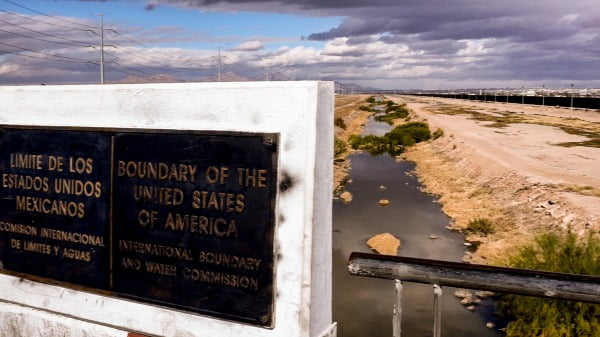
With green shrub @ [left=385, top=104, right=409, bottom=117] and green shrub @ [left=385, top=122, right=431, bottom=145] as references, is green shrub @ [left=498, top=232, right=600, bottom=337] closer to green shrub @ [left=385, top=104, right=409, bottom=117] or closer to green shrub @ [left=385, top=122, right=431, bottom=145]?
green shrub @ [left=385, top=122, right=431, bottom=145]

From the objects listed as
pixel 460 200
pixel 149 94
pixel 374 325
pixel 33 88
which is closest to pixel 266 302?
pixel 149 94

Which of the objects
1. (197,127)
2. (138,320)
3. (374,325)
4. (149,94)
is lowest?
(374,325)

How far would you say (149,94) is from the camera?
341 centimetres

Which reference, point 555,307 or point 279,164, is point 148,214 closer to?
point 279,164

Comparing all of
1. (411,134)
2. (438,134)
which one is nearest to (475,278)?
(438,134)

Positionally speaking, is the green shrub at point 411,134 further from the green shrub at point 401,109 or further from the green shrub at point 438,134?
the green shrub at point 401,109

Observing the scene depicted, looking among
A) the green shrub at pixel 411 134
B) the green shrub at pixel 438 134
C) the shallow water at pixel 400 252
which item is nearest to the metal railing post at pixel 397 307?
the shallow water at pixel 400 252

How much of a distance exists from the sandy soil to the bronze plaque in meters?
6.35

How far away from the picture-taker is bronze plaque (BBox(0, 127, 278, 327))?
3.13 metres

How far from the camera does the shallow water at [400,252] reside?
24.2ft

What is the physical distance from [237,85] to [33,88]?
5.69 ft

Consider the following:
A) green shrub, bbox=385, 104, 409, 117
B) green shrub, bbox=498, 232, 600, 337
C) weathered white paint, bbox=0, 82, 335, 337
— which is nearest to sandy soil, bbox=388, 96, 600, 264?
green shrub, bbox=498, 232, 600, 337

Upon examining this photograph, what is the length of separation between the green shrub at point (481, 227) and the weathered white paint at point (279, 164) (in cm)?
872

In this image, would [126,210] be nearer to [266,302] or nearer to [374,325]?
[266,302]
